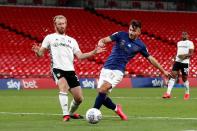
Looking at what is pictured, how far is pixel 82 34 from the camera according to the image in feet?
127

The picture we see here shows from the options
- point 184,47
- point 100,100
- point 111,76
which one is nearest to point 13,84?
point 184,47

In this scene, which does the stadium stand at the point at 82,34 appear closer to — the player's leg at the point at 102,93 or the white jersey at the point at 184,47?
the white jersey at the point at 184,47

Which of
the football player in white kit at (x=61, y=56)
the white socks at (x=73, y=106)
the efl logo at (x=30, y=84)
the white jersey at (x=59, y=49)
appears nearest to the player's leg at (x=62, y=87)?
the football player in white kit at (x=61, y=56)

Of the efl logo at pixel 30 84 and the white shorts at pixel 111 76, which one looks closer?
the white shorts at pixel 111 76

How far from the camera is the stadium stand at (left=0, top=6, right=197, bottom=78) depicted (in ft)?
113

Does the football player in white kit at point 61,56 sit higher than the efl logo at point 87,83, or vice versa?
the football player in white kit at point 61,56

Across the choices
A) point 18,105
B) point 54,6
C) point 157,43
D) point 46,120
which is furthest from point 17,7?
point 46,120

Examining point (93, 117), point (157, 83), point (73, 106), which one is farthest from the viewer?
point (157, 83)

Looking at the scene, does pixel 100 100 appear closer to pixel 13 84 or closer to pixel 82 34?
pixel 13 84

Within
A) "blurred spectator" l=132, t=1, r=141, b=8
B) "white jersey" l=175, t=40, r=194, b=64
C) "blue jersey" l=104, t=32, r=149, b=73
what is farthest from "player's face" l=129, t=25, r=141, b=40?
"blurred spectator" l=132, t=1, r=141, b=8

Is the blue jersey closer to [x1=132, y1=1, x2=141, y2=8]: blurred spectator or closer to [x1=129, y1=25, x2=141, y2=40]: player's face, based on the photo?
[x1=129, y1=25, x2=141, y2=40]: player's face

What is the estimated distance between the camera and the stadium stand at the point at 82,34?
34.5m

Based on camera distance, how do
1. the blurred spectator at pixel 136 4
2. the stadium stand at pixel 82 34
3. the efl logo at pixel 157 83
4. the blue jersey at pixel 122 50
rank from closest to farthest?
the blue jersey at pixel 122 50, the efl logo at pixel 157 83, the stadium stand at pixel 82 34, the blurred spectator at pixel 136 4

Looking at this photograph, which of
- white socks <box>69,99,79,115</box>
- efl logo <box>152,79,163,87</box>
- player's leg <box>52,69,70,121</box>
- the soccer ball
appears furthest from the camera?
efl logo <box>152,79,163,87</box>
